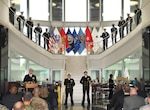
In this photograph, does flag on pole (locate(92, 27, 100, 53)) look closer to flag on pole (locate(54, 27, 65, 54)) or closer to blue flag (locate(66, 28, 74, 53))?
blue flag (locate(66, 28, 74, 53))

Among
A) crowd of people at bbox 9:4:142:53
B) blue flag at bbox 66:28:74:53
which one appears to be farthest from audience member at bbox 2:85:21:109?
blue flag at bbox 66:28:74:53

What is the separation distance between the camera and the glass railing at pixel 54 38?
706 inches

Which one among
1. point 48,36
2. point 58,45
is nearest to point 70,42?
point 58,45

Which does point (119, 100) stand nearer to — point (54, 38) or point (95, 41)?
point (54, 38)

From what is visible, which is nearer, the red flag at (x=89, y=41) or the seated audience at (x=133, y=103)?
the seated audience at (x=133, y=103)

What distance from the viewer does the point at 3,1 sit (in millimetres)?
13609

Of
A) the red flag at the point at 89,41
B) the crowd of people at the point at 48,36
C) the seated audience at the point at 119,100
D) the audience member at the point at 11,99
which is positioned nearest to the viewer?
the audience member at the point at 11,99

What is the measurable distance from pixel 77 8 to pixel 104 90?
38.2 feet

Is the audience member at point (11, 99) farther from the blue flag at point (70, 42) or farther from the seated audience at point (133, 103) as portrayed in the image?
the blue flag at point (70, 42)

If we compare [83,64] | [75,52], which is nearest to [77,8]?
[75,52]

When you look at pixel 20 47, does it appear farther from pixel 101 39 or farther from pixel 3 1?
pixel 101 39

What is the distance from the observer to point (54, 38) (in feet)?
76.1

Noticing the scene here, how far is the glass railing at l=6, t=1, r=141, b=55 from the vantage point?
17922 millimetres

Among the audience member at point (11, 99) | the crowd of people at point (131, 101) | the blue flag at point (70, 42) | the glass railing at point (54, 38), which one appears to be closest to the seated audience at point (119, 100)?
the crowd of people at point (131, 101)
